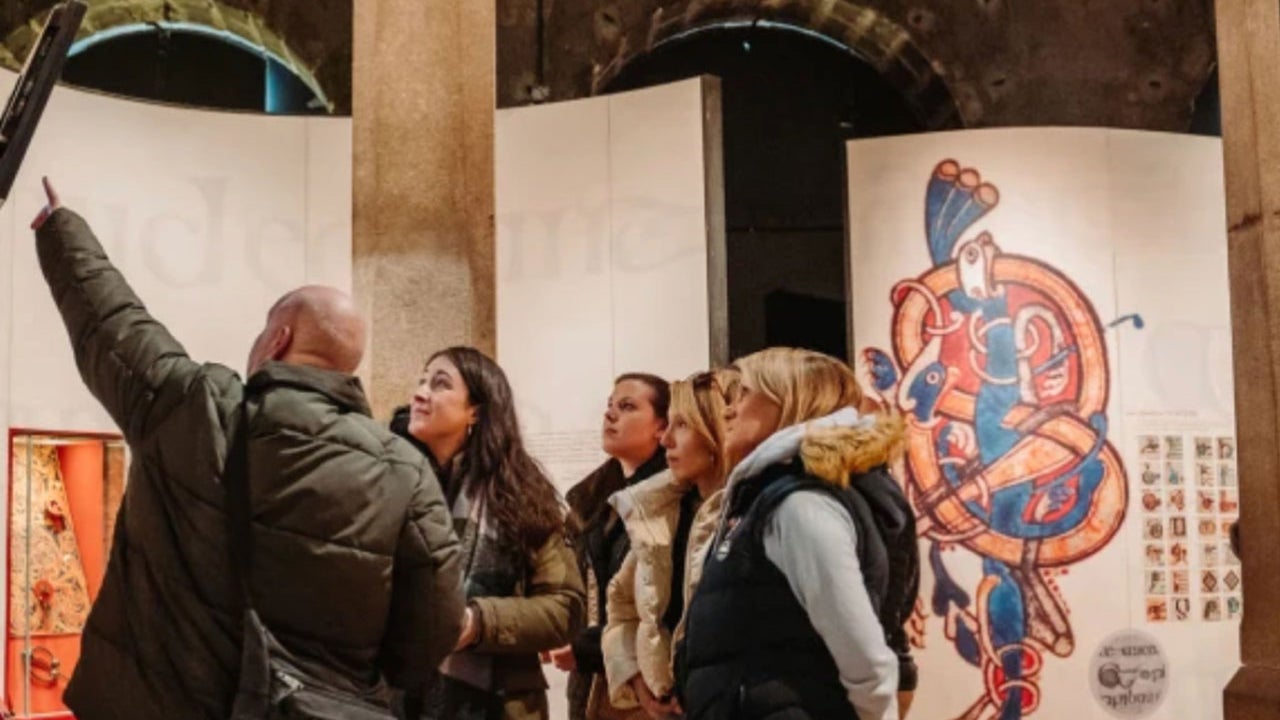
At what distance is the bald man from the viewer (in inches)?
113

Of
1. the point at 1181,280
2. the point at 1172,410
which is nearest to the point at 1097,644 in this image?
the point at 1172,410

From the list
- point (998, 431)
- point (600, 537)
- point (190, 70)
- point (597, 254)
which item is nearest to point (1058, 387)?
point (998, 431)

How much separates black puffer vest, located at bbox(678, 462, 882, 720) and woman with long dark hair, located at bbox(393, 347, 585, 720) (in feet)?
2.69

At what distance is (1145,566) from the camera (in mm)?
8445

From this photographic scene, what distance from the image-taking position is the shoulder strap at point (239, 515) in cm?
288

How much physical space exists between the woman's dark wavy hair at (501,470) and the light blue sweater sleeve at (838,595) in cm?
108

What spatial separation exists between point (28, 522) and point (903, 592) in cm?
451

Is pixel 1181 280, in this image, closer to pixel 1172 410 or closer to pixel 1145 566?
pixel 1172 410

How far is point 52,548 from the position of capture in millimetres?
7188

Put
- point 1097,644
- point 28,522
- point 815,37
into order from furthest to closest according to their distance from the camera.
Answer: point 815,37 → point 1097,644 → point 28,522

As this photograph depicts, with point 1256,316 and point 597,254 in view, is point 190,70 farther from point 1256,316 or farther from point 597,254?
point 1256,316

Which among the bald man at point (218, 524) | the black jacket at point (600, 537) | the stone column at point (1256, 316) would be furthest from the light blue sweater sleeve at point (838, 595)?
the stone column at point (1256, 316)

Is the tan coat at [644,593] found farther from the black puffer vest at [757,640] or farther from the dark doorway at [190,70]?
the dark doorway at [190,70]

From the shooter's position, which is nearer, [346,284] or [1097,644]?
[346,284]
